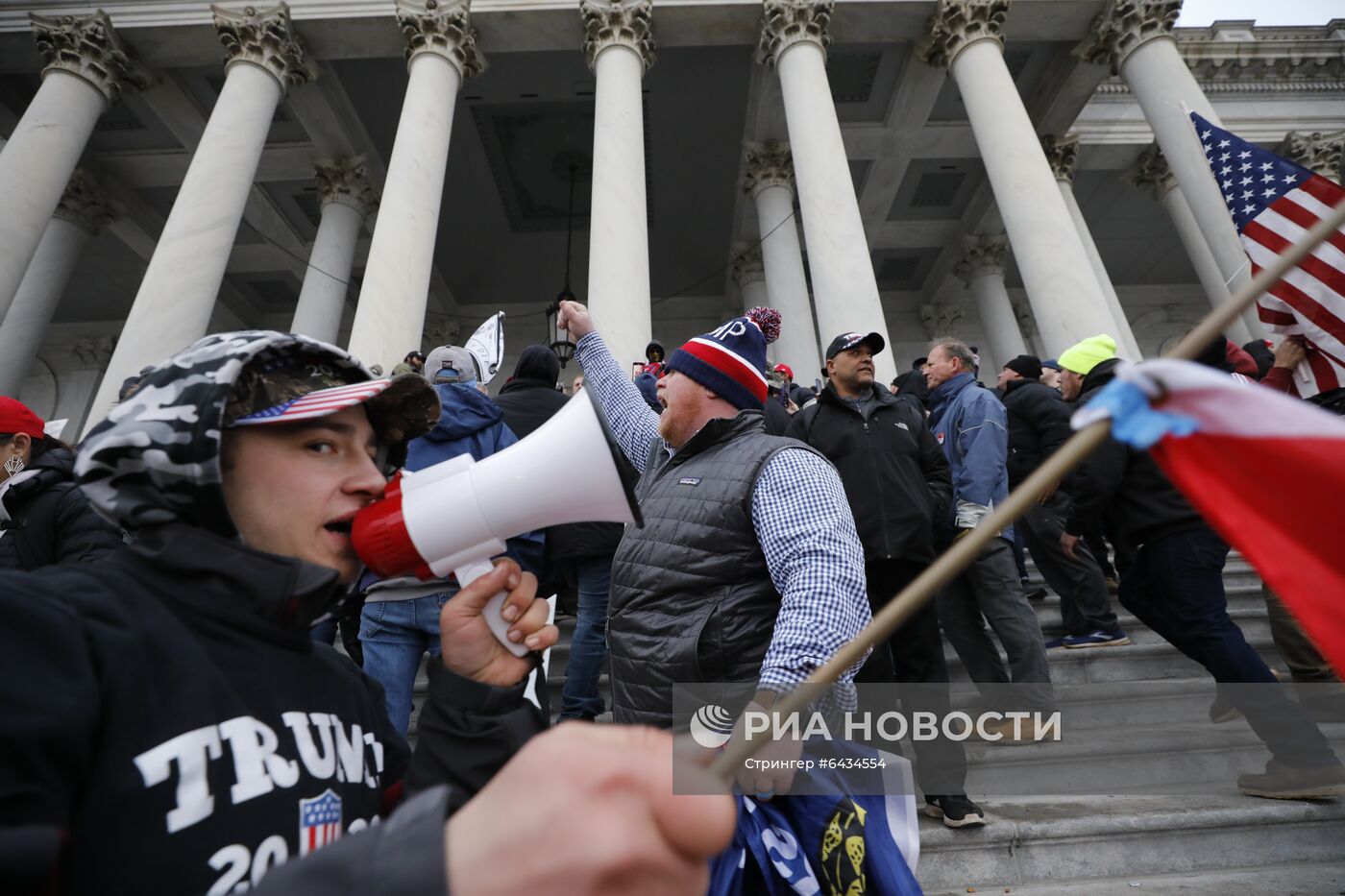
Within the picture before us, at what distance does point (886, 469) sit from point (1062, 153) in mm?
14313

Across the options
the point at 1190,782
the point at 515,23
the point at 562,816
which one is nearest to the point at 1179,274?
the point at 515,23

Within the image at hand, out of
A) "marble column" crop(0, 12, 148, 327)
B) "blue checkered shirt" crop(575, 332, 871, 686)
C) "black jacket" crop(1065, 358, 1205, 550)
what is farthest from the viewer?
"marble column" crop(0, 12, 148, 327)

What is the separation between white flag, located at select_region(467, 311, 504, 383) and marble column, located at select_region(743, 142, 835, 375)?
8.21m

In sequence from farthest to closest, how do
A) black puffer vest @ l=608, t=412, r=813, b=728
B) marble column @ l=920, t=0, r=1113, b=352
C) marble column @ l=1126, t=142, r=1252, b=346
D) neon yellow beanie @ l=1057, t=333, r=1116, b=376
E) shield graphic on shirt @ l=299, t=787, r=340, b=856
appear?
marble column @ l=1126, t=142, r=1252, b=346 < marble column @ l=920, t=0, r=1113, b=352 < neon yellow beanie @ l=1057, t=333, r=1116, b=376 < black puffer vest @ l=608, t=412, r=813, b=728 < shield graphic on shirt @ l=299, t=787, r=340, b=856

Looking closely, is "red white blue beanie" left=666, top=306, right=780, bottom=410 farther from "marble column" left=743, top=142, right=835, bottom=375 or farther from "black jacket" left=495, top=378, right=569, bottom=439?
"marble column" left=743, top=142, right=835, bottom=375

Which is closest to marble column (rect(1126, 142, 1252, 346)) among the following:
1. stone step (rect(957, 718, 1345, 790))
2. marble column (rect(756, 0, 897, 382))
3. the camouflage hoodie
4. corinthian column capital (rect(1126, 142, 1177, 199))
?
corinthian column capital (rect(1126, 142, 1177, 199))

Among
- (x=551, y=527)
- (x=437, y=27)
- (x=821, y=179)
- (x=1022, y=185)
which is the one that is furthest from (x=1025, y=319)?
(x=551, y=527)

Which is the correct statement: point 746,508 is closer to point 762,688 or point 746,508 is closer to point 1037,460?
point 762,688

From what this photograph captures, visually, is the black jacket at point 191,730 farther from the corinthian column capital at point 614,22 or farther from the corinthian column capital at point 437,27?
the corinthian column capital at point 437,27

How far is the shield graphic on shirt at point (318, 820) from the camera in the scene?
104cm

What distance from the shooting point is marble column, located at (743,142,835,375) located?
1263 cm

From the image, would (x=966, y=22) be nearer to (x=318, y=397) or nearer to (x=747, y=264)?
(x=747, y=264)

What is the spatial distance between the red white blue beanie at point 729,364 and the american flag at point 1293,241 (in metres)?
2.23

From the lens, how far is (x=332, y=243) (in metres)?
13.8
